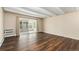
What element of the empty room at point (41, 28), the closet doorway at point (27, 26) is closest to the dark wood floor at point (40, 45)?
the empty room at point (41, 28)

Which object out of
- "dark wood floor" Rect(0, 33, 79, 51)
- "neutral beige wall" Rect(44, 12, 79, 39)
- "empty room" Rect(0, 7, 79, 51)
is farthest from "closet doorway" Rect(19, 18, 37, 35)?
"dark wood floor" Rect(0, 33, 79, 51)

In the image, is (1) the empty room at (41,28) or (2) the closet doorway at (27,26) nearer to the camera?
(1) the empty room at (41,28)

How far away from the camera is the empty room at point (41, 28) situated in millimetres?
3464

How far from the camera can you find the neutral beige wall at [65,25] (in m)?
4.82

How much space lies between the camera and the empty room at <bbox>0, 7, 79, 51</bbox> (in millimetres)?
3464

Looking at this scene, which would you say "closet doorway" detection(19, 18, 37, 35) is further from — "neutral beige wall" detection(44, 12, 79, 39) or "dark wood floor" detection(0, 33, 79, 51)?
"dark wood floor" detection(0, 33, 79, 51)

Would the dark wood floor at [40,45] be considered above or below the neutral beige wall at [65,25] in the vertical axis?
below

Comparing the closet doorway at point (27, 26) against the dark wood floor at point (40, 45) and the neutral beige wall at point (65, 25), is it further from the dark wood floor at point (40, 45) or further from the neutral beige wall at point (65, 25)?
the dark wood floor at point (40, 45)

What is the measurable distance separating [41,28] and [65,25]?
12.1 feet

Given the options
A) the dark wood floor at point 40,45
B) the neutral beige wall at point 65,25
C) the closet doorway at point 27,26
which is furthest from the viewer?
the closet doorway at point 27,26

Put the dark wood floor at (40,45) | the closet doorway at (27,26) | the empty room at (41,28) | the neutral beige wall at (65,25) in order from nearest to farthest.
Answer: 1. the dark wood floor at (40,45)
2. the empty room at (41,28)
3. the neutral beige wall at (65,25)
4. the closet doorway at (27,26)
